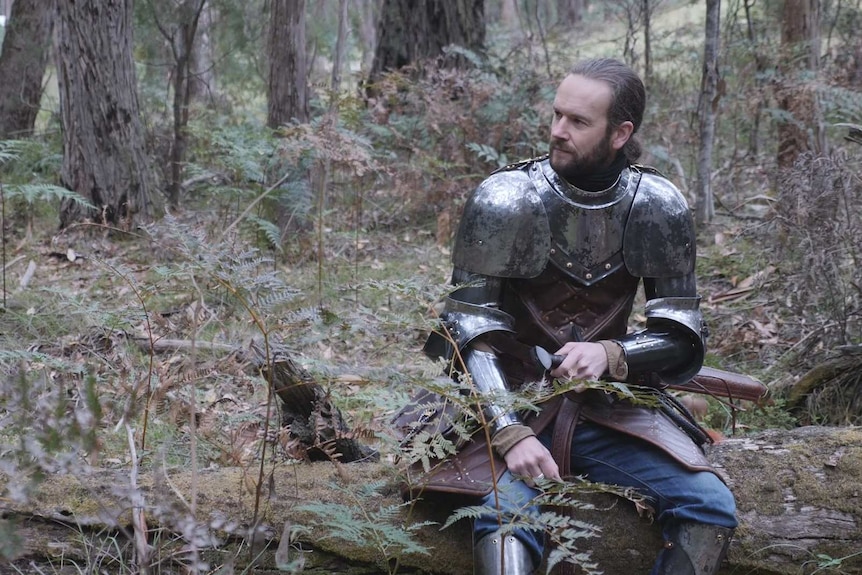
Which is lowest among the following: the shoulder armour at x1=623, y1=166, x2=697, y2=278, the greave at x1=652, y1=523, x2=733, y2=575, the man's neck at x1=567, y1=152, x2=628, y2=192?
the greave at x1=652, y1=523, x2=733, y2=575

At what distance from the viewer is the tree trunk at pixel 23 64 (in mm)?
9391

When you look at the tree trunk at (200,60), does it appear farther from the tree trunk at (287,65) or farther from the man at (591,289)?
the man at (591,289)

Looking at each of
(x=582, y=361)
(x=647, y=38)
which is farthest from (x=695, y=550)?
(x=647, y=38)

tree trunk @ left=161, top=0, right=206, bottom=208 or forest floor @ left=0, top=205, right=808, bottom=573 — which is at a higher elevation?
tree trunk @ left=161, top=0, right=206, bottom=208

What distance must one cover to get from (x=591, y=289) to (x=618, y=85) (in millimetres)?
702

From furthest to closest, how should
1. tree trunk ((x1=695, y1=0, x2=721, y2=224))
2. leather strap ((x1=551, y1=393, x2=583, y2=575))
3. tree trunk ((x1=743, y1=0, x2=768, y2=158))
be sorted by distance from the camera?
tree trunk ((x1=743, y1=0, x2=768, y2=158)) < tree trunk ((x1=695, y1=0, x2=721, y2=224)) < leather strap ((x1=551, y1=393, x2=583, y2=575))

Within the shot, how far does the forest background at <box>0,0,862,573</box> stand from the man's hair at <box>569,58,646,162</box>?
2.85 ft

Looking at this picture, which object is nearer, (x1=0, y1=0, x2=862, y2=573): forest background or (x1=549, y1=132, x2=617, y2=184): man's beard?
(x1=0, y1=0, x2=862, y2=573): forest background

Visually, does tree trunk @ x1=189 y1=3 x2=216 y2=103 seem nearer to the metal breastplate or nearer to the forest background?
the forest background

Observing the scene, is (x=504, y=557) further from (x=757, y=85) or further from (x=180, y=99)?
(x=757, y=85)

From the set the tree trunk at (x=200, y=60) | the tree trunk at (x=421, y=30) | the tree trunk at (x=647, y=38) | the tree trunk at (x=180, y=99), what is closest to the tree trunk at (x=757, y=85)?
the tree trunk at (x=647, y=38)

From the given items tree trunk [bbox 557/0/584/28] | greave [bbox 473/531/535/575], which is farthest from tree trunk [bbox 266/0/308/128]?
tree trunk [bbox 557/0/584/28]

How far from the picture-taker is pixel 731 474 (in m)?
3.08

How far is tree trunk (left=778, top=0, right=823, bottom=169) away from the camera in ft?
24.8
